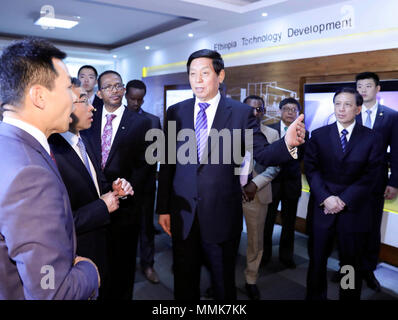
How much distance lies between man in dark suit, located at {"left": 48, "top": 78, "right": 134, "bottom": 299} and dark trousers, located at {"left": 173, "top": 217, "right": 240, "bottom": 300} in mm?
527

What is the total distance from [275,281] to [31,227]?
2925mm

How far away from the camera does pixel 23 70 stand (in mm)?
1039

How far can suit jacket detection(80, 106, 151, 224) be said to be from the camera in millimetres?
2502

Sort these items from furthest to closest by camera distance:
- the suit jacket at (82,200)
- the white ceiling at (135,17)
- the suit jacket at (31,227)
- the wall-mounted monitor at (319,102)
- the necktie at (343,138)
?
the white ceiling at (135,17)
the wall-mounted monitor at (319,102)
the necktie at (343,138)
the suit jacket at (82,200)
the suit jacket at (31,227)

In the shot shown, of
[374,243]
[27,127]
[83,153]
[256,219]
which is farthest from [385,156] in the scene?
[27,127]

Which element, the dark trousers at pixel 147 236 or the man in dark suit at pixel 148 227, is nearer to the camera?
the man in dark suit at pixel 148 227

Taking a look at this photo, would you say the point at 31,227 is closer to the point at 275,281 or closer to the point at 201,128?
the point at 201,128

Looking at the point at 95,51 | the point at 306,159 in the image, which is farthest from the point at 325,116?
the point at 95,51

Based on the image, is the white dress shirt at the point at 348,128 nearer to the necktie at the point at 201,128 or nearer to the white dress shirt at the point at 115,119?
the necktie at the point at 201,128

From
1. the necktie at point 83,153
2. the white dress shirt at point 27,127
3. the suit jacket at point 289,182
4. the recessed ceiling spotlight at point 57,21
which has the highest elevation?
the recessed ceiling spotlight at point 57,21

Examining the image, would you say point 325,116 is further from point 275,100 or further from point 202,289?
point 202,289

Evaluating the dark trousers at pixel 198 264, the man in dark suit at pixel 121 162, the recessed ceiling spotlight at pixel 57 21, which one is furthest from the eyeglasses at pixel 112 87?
the recessed ceiling spotlight at pixel 57 21

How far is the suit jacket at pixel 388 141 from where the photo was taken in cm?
351

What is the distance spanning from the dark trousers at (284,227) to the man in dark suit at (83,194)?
2282 mm
